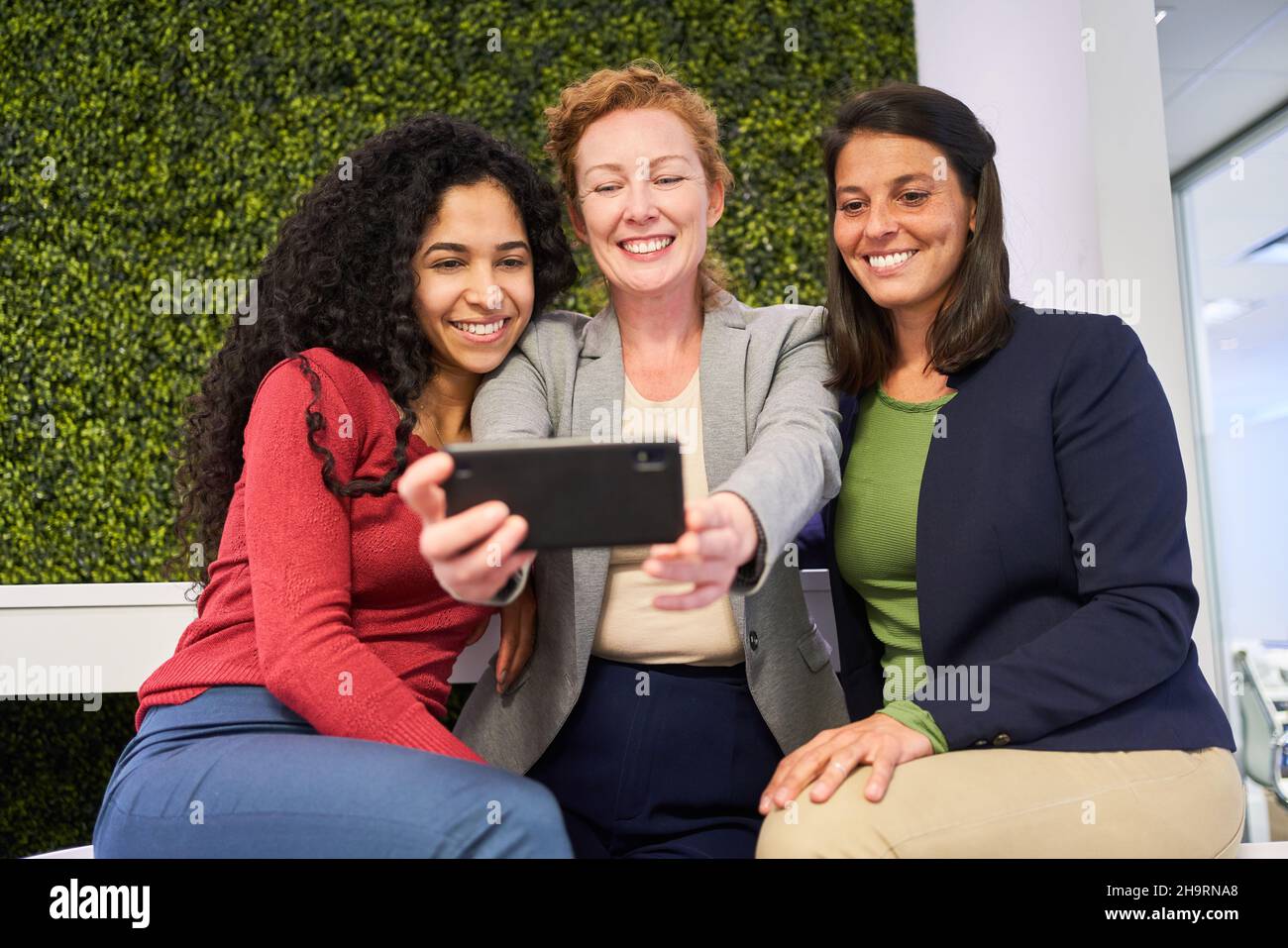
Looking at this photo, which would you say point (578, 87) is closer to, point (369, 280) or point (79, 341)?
point (369, 280)

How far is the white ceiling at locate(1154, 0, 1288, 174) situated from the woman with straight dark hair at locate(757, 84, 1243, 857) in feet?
8.24

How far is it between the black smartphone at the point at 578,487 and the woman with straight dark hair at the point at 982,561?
41 cm

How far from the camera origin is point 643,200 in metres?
1.41

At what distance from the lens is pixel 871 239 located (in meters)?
1.45

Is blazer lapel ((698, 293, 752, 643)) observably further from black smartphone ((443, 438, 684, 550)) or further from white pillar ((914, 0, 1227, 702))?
white pillar ((914, 0, 1227, 702))

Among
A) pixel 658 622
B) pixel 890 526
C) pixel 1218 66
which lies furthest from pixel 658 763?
pixel 1218 66

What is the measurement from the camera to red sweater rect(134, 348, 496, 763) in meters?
1.15

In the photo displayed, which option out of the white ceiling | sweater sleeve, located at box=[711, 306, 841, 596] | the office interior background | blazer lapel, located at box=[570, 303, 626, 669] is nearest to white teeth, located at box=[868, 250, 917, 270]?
sweater sleeve, located at box=[711, 306, 841, 596]

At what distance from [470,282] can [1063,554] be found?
0.84 metres
